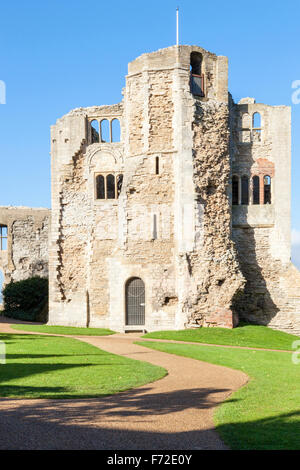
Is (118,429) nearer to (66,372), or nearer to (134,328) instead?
(66,372)

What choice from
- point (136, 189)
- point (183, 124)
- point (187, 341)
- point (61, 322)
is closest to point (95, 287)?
point (61, 322)

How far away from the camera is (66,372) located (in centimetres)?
1187

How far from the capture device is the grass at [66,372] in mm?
9938

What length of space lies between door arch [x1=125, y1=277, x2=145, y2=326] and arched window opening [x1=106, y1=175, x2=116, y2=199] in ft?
19.2

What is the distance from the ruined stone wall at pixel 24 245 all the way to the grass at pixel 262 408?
23.9 m

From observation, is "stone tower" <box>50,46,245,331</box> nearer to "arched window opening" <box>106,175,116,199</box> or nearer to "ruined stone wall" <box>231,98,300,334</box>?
"arched window opening" <box>106,175,116,199</box>

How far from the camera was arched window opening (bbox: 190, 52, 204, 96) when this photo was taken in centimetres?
2608

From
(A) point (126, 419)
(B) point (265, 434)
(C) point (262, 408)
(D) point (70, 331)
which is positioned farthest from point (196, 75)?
(B) point (265, 434)

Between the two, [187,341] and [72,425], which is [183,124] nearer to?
[187,341]

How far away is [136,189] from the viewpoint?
2597cm

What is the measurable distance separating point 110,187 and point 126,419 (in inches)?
864

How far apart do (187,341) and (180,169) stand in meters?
8.31

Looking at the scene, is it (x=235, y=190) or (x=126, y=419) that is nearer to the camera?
(x=126, y=419)

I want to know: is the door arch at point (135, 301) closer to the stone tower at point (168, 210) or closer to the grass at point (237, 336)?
the stone tower at point (168, 210)
